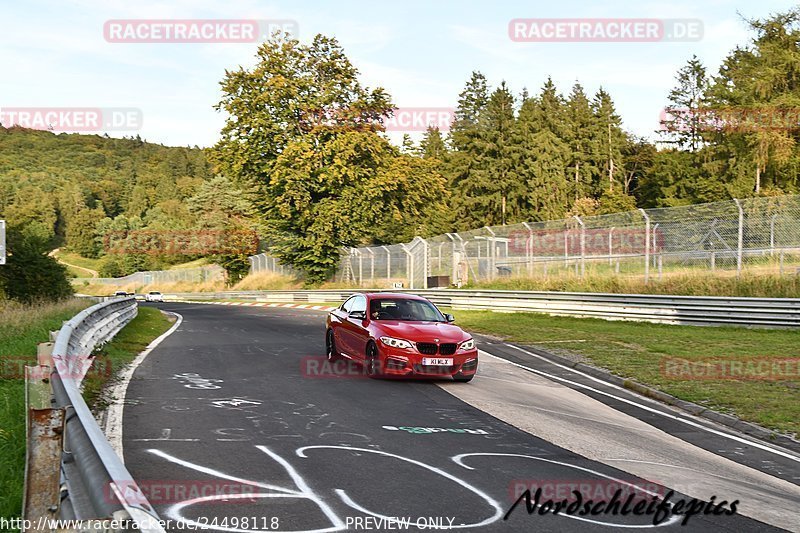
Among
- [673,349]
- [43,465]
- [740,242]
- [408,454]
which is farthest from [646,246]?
[43,465]

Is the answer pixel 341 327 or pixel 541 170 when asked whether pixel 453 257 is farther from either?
pixel 541 170

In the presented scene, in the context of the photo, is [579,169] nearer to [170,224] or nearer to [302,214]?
[302,214]

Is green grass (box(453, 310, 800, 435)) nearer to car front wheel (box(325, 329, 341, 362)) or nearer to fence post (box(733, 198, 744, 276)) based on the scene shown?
fence post (box(733, 198, 744, 276))

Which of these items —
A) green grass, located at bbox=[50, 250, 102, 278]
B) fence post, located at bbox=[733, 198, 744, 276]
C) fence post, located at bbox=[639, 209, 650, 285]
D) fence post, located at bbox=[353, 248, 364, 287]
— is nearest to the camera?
fence post, located at bbox=[733, 198, 744, 276]

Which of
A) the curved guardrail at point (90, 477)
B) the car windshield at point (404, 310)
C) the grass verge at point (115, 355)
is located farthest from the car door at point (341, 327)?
the curved guardrail at point (90, 477)

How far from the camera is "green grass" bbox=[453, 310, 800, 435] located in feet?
37.7

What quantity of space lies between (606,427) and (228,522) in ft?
19.4

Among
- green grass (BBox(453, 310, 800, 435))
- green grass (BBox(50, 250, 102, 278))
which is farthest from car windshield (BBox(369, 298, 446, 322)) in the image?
green grass (BBox(50, 250, 102, 278))

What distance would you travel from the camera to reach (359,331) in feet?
44.9

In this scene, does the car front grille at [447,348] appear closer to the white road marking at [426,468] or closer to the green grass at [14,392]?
the white road marking at [426,468]

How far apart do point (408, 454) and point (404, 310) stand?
6733 mm

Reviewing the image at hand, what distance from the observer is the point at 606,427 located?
9891mm

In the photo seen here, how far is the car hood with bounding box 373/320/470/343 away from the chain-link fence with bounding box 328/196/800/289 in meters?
12.3

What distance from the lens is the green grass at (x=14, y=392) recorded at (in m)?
5.59
